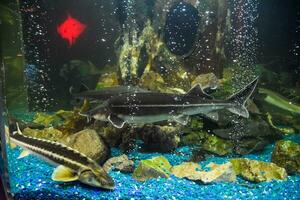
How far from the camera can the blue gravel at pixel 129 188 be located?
6.09 ft

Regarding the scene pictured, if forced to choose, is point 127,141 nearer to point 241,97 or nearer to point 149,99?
point 149,99

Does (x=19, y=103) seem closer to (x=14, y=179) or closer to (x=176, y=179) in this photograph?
(x=14, y=179)

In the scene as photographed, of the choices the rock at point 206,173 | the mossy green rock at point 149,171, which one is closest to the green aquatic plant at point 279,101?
the rock at point 206,173

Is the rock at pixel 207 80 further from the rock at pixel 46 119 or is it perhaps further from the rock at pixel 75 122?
the rock at pixel 46 119

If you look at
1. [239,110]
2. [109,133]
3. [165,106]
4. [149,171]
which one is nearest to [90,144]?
[109,133]

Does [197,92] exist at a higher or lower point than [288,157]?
higher

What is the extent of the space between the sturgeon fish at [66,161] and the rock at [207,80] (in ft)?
2.99

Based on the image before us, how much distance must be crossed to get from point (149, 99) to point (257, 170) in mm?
849

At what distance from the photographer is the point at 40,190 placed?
1.88 meters

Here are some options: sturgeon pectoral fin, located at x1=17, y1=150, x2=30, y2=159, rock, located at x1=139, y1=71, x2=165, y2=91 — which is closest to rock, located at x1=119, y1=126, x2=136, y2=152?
rock, located at x1=139, y1=71, x2=165, y2=91

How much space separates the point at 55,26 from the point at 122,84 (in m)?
0.56

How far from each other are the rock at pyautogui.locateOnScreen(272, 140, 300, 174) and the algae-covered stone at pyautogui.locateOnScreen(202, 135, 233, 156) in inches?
12.6

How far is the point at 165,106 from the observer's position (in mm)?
2125

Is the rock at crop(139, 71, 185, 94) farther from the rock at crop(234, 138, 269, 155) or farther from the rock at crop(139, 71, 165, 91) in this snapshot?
the rock at crop(234, 138, 269, 155)
